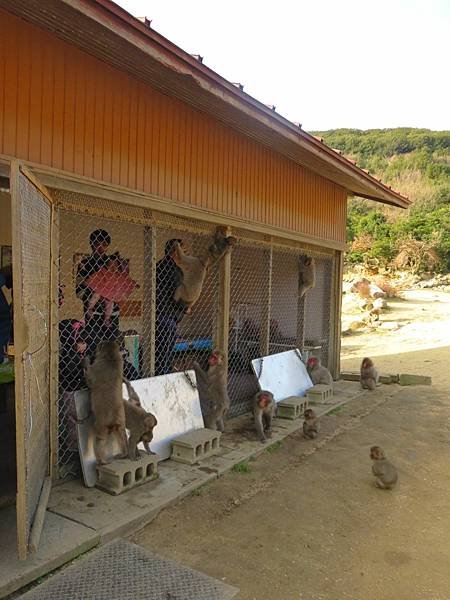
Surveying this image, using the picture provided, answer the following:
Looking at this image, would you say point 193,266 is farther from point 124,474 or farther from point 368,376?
point 368,376

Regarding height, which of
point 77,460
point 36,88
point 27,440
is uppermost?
point 36,88

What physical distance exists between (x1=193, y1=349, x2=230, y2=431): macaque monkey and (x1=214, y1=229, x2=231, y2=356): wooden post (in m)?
0.49

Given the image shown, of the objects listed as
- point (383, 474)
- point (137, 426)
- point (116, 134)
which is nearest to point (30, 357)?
point (137, 426)

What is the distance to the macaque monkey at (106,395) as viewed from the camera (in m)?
4.30

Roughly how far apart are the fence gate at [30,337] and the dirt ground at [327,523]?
39.4 inches

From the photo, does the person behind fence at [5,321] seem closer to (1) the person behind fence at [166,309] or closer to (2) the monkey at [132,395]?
(2) the monkey at [132,395]

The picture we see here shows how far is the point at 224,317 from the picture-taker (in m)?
6.51

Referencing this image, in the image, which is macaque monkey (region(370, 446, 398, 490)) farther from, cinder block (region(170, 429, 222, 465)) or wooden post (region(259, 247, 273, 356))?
wooden post (region(259, 247, 273, 356))

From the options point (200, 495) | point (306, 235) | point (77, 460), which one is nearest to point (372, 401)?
point (306, 235)

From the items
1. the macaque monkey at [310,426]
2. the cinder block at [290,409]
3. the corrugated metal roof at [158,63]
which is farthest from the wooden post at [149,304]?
the cinder block at [290,409]

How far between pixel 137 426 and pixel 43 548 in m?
1.45

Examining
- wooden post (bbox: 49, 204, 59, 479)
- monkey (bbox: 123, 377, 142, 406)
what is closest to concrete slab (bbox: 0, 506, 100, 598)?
wooden post (bbox: 49, 204, 59, 479)

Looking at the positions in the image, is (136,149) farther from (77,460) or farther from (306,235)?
(306,235)

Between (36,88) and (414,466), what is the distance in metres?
5.25
